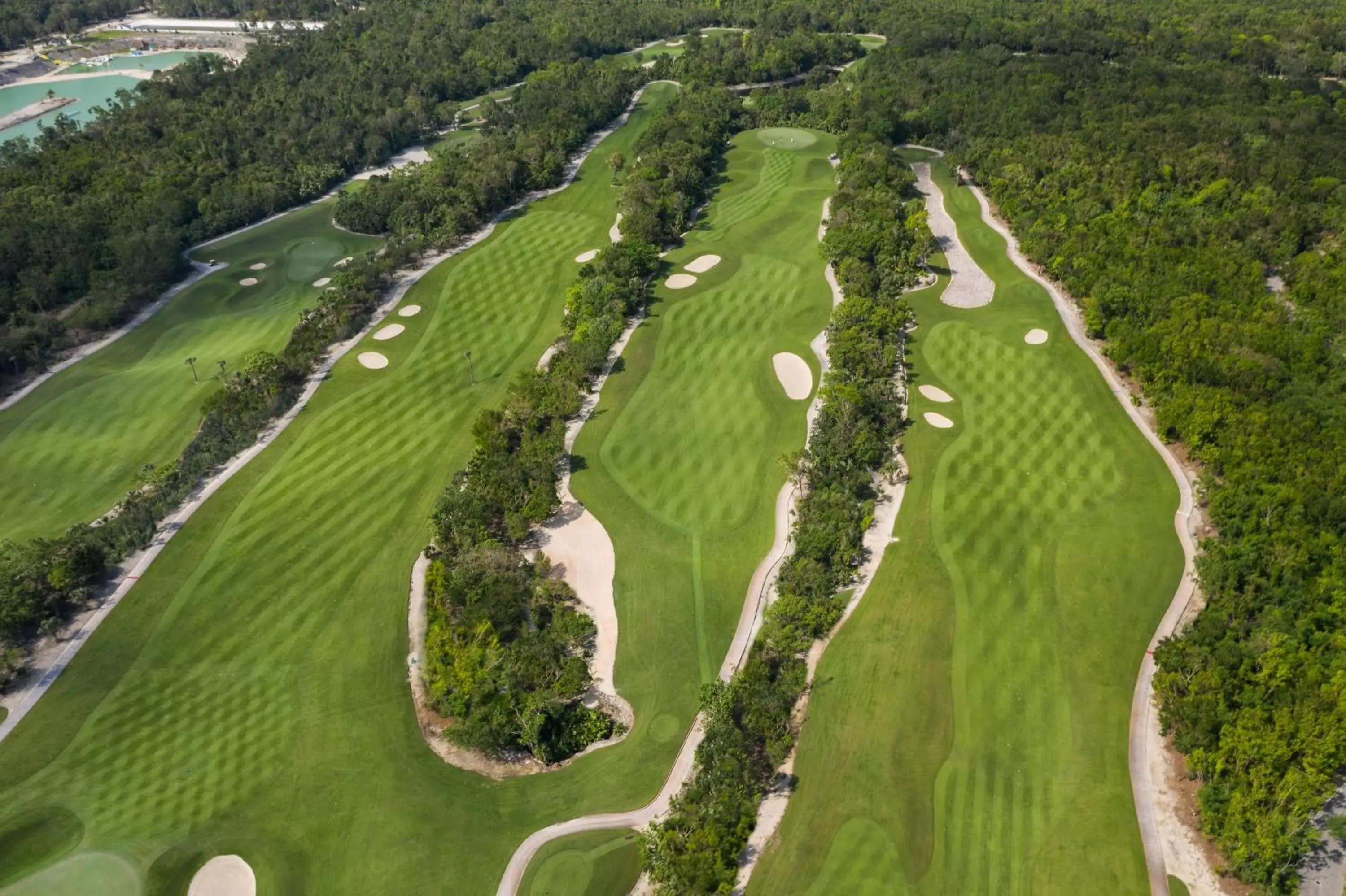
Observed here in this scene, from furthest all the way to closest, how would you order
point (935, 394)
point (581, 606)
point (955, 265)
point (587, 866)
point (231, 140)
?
point (231, 140) → point (955, 265) → point (935, 394) → point (581, 606) → point (587, 866)

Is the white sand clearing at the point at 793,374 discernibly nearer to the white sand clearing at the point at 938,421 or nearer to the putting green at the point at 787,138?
the white sand clearing at the point at 938,421

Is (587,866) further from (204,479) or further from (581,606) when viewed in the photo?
(204,479)

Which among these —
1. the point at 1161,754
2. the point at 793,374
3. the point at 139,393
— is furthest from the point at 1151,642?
the point at 139,393

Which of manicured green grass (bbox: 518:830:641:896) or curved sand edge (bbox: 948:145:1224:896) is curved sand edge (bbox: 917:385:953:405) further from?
manicured green grass (bbox: 518:830:641:896)

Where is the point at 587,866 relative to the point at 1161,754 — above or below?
above

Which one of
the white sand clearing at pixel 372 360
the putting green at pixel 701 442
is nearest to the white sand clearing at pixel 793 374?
the putting green at pixel 701 442

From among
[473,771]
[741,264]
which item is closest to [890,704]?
[473,771]
